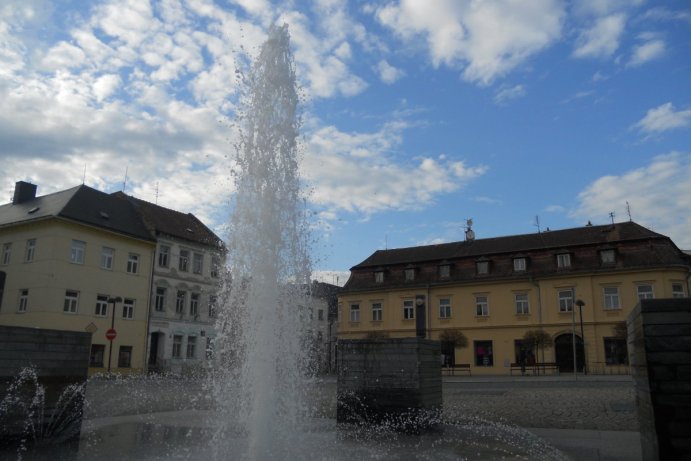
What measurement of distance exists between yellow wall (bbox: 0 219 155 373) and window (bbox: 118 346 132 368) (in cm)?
25

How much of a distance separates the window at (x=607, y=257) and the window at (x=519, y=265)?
5.31m

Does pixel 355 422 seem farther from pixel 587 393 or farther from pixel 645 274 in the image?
pixel 645 274

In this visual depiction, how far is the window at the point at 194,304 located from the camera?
4078 centimetres

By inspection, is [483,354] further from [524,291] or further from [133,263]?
[133,263]

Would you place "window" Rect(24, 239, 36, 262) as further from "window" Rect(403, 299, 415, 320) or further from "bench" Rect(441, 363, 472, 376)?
"bench" Rect(441, 363, 472, 376)

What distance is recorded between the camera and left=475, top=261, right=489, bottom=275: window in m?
42.6

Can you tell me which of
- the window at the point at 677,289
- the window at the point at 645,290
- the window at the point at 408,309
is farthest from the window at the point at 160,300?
the window at the point at 677,289

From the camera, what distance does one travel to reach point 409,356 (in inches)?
368

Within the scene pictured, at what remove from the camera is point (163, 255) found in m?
39.3

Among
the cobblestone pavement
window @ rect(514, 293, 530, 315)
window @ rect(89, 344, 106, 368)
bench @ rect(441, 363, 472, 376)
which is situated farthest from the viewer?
window @ rect(514, 293, 530, 315)

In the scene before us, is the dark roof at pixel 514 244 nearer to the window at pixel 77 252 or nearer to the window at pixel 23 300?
the window at pixel 77 252

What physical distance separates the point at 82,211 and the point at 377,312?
24165 millimetres

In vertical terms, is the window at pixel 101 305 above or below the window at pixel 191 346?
above

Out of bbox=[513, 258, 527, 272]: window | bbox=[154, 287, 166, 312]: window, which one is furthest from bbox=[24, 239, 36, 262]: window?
bbox=[513, 258, 527, 272]: window
